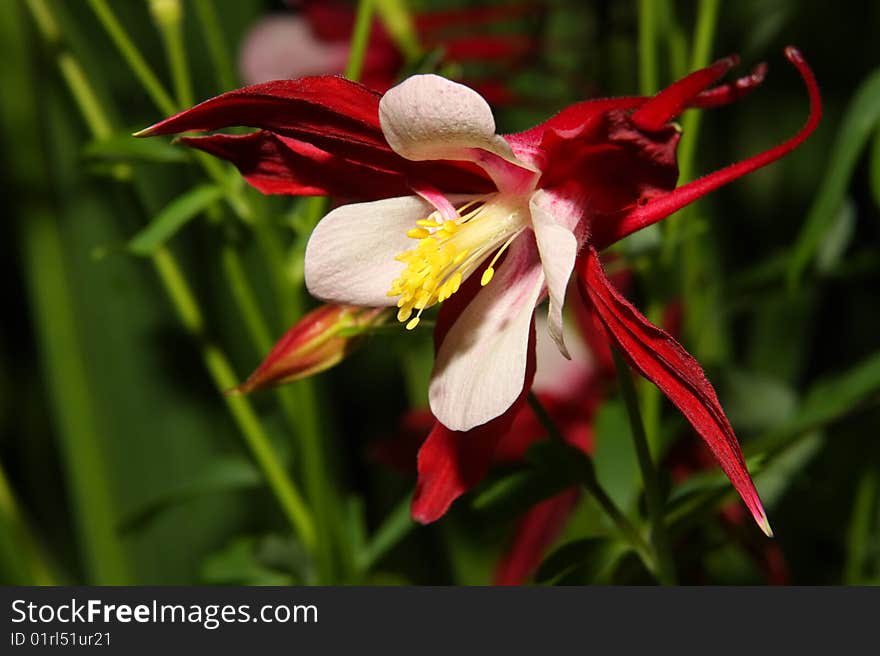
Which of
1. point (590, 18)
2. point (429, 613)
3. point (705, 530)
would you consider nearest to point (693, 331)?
point (705, 530)

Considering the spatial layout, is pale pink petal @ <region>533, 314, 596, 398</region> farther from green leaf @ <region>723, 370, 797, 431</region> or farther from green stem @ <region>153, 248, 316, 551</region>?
green stem @ <region>153, 248, 316, 551</region>

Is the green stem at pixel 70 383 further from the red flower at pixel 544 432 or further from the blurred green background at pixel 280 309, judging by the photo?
the red flower at pixel 544 432

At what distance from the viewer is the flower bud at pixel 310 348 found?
0.44 metres

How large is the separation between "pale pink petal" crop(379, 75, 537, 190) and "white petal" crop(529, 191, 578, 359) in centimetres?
2

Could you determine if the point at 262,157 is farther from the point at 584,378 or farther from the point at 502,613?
the point at 584,378

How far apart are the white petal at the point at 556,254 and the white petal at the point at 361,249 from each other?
6 centimetres

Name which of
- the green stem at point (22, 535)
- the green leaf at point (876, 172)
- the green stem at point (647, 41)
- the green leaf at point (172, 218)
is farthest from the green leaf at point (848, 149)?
the green stem at point (22, 535)

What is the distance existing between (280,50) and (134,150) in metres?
0.33

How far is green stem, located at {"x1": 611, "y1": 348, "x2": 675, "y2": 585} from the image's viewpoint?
0.40 m

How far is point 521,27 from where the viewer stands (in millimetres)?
1016

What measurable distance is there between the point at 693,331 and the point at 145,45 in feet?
1.77

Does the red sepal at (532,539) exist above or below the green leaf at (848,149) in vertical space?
below

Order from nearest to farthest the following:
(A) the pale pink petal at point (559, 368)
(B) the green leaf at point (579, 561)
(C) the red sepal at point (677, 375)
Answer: (C) the red sepal at point (677, 375)
(B) the green leaf at point (579, 561)
(A) the pale pink petal at point (559, 368)

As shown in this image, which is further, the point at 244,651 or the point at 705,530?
the point at 705,530
